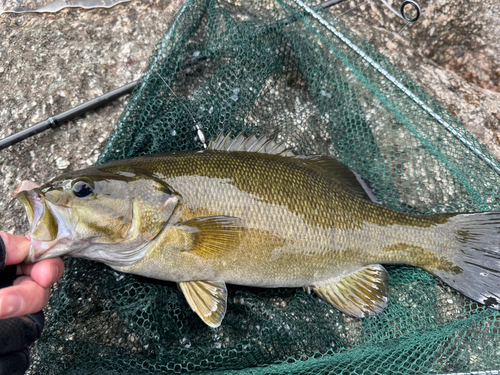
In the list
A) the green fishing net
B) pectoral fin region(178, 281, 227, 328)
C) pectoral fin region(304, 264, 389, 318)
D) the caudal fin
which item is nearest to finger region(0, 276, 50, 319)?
the green fishing net

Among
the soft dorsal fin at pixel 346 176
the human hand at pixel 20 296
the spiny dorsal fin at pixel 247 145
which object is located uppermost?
the soft dorsal fin at pixel 346 176

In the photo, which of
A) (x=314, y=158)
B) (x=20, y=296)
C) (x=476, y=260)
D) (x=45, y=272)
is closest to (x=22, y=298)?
(x=20, y=296)

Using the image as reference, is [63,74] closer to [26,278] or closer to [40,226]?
[40,226]

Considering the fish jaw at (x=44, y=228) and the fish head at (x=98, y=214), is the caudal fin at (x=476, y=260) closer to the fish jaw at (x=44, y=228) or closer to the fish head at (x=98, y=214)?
the fish head at (x=98, y=214)

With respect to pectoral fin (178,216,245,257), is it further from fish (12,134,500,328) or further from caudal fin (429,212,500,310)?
caudal fin (429,212,500,310)

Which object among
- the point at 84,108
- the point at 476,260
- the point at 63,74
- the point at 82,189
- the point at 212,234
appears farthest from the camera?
the point at 63,74

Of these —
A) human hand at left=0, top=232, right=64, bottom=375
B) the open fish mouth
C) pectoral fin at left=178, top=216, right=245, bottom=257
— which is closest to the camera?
human hand at left=0, top=232, right=64, bottom=375

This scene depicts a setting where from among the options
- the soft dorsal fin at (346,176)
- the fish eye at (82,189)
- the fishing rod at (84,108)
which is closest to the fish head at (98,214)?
the fish eye at (82,189)
